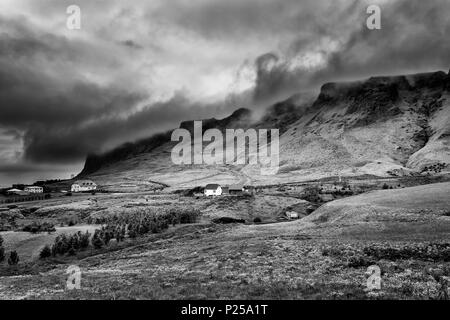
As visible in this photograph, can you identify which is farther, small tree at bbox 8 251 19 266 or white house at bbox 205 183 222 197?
white house at bbox 205 183 222 197

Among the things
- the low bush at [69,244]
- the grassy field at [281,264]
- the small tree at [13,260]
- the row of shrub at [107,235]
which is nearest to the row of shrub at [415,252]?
the grassy field at [281,264]

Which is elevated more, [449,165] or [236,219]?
[449,165]

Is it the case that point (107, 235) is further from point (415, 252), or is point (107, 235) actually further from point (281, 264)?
point (415, 252)

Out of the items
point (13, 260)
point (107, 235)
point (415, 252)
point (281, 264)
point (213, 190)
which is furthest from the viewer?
point (213, 190)

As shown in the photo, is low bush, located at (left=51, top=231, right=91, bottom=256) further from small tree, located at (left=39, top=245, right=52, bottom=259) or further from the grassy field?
the grassy field

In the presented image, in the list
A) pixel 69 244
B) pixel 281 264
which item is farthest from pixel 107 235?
pixel 281 264

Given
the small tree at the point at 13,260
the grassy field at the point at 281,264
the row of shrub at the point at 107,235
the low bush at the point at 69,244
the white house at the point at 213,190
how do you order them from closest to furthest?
the grassy field at the point at 281,264 < the small tree at the point at 13,260 < the low bush at the point at 69,244 < the row of shrub at the point at 107,235 < the white house at the point at 213,190

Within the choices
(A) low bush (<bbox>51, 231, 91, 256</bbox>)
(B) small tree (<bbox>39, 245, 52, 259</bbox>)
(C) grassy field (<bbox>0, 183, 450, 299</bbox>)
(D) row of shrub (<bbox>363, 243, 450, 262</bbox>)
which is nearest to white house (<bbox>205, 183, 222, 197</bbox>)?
(C) grassy field (<bbox>0, 183, 450, 299</bbox>)

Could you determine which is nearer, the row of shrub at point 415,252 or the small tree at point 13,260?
the row of shrub at point 415,252

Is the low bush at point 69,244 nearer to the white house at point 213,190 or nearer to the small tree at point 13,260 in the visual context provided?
the small tree at point 13,260

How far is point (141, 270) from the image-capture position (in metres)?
36.5
